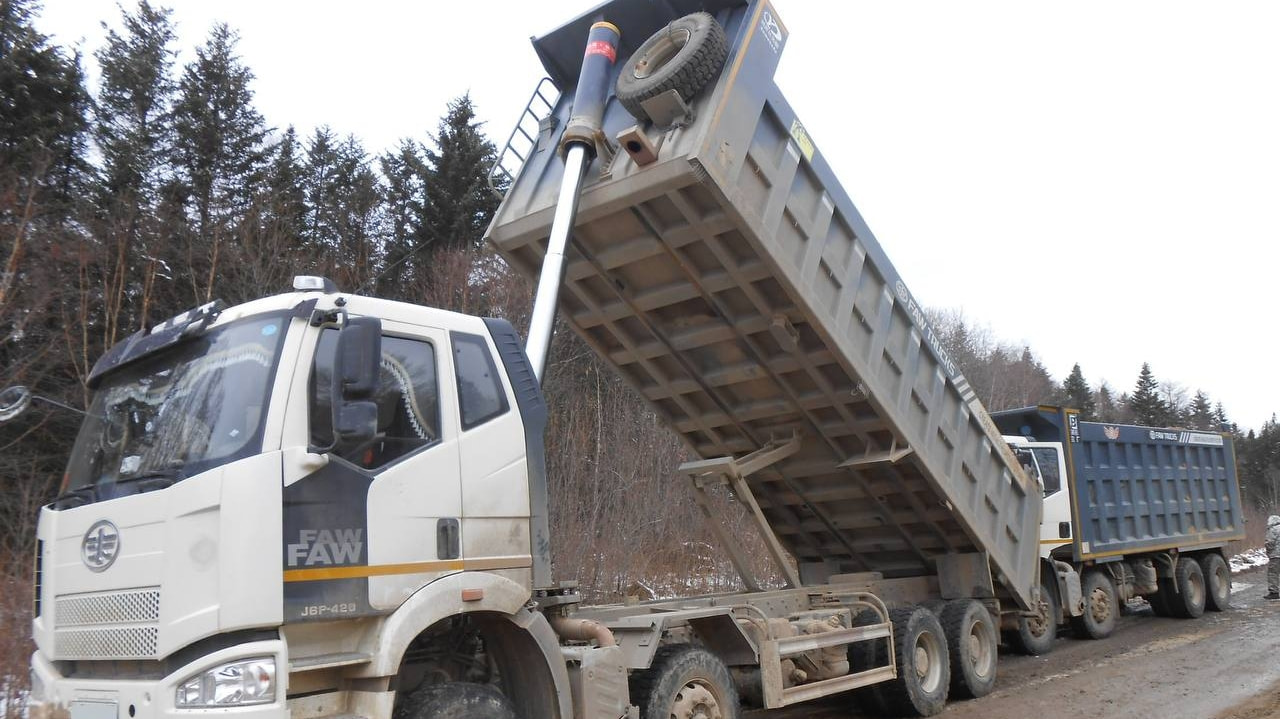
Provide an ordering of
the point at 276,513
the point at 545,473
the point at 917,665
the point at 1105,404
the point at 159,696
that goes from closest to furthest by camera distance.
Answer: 1. the point at 159,696
2. the point at 276,513
3. the point at 545,473
4. the point at 917,665
5. the point at 1105,404

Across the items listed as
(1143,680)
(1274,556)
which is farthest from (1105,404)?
(1143,680)

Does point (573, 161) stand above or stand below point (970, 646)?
above

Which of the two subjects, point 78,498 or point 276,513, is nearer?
point 276,513

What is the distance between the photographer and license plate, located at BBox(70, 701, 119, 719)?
141 inches

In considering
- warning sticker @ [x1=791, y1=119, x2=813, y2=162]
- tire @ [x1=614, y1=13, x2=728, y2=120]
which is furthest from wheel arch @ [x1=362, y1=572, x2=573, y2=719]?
warning sticker @ [x1=791, y1=119, x2=813, y2=162]

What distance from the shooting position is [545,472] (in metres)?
4.66

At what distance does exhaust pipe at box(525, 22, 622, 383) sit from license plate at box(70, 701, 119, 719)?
2.39 metres

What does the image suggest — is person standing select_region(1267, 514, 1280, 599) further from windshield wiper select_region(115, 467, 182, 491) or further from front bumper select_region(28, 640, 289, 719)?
windshield wiper select_region(115, 467, 182, 491)

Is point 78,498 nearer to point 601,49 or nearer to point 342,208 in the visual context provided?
point 601,49

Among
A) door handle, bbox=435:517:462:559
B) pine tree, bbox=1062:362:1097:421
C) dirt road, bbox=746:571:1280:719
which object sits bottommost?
dirt road, bbox=746:571:1280:719

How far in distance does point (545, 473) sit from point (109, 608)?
195 cm

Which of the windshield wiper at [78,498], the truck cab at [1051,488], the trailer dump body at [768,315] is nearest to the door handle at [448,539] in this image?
the windshield wiper at [78,498]

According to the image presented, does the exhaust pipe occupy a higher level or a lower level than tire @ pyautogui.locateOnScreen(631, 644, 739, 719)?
higher

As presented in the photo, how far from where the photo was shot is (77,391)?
1259cm
